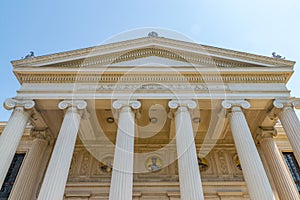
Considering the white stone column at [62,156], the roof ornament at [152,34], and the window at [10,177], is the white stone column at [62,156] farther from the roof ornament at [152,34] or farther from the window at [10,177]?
the window at [10,177]

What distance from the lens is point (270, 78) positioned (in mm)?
11875

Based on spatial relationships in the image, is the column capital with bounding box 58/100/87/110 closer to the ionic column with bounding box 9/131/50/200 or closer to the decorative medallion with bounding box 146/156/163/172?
the ionic column with bounding box 9/131/50/200

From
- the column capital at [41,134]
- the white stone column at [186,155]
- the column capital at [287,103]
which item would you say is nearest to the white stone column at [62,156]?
the column capital at [41,134]

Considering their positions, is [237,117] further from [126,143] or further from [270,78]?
[126,143]

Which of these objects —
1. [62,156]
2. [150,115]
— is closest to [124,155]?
[62,156]

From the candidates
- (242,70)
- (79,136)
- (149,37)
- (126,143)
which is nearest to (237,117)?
(242,70)

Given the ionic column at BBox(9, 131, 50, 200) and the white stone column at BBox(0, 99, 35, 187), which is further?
the ionic column at BBox(9, 131, 50, 200)

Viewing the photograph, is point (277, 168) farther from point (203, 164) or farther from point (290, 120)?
point (203, 164)

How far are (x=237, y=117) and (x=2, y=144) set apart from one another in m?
9.86

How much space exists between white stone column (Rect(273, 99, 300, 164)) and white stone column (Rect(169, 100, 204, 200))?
4.03 metres

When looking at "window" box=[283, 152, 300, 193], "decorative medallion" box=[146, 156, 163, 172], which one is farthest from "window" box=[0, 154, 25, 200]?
"window" box=[283, 152, 300, 193]

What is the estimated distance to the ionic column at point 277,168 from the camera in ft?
36.6

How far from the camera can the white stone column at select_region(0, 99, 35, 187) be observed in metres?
9.30

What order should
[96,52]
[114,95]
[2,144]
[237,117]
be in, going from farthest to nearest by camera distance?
[96,52]
[114,95]
[237,117]
[2,144]
